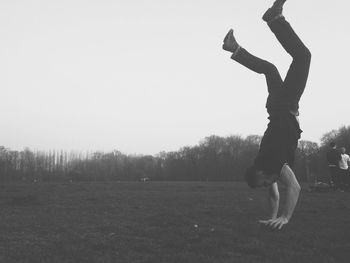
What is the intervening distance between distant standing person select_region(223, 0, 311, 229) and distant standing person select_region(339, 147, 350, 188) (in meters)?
14.3

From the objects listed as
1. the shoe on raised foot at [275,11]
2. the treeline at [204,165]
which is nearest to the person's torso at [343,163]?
the shoe on raised foot at [275,11]

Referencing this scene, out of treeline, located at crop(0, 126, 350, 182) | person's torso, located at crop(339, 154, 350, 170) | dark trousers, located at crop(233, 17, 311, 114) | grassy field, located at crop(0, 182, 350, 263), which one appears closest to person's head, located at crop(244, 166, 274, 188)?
dark trousers, located at crop(233, 17, 311, 114)

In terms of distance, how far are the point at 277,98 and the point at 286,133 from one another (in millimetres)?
366

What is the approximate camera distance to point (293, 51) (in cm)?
374

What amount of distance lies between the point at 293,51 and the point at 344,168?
15139mm

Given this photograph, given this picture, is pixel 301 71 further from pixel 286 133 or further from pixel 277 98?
pixel 286 133

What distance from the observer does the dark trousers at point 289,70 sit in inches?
147

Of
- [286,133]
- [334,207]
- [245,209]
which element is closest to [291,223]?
[245,209]

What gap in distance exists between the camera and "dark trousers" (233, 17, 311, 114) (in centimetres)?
373

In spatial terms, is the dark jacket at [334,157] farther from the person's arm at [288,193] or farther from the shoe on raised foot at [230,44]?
the shoe on raised foot at [230,44]

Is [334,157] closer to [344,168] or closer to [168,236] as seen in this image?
[344,168]

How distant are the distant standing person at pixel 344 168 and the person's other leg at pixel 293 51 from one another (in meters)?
14.5

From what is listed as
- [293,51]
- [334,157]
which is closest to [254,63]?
[293,51]

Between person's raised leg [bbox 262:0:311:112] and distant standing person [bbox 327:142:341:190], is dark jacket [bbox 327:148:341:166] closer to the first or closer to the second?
distant standing person [bbox 327:142:341:190]
